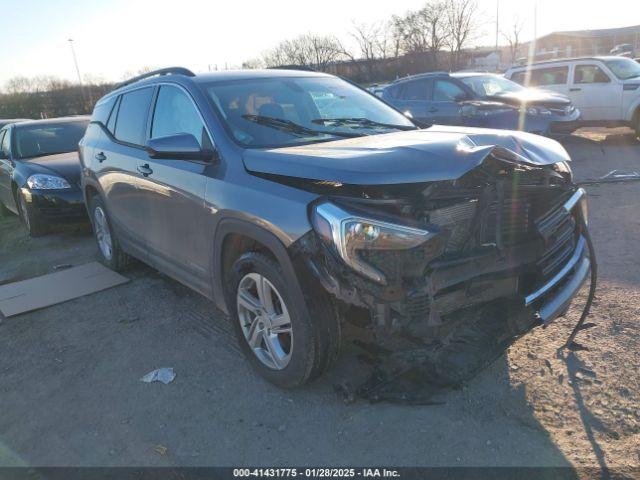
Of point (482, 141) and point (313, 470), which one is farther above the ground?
point (482, 141)

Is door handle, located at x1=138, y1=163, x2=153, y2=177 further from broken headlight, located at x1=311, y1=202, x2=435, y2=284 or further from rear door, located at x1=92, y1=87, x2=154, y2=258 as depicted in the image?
broken headlight, located at x1=311, y1=202, x2=435, y2=284

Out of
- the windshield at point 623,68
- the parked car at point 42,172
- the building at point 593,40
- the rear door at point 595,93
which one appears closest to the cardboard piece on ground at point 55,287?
the parked car at point 42,172

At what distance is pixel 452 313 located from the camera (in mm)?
2602

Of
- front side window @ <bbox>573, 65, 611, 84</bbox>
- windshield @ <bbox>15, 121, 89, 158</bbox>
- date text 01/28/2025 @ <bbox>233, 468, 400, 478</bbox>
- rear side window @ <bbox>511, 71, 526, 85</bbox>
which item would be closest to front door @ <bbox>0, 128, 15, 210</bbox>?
windshield @ <bbox>15, 121, 89, 158</bbox>

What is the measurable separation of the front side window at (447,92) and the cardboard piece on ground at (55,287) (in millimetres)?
7385

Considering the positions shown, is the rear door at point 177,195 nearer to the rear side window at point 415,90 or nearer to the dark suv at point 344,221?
the dark suv at point 344,221

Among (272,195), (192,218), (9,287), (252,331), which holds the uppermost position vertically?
(272,195)

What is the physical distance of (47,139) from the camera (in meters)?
8.46

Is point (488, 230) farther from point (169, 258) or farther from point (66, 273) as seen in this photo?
point (66, 273)

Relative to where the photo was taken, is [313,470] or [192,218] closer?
[313,470]

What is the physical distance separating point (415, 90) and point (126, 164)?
7797 mm

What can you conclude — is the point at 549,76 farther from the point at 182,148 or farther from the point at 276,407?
the point at 276,407

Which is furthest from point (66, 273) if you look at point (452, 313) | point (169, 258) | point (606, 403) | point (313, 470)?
point (606, 403)

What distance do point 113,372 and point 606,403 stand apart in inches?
120
